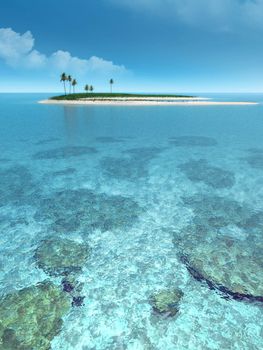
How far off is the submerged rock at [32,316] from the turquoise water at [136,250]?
0.16 feet

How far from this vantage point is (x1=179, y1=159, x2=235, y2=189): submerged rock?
19.6m

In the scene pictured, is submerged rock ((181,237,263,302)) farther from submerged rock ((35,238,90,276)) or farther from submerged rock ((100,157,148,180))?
submerged rock ((100,157,148,180))

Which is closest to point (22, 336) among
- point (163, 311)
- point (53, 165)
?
point (163, 311)

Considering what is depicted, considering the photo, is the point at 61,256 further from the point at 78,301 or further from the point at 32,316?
the point at 32,316

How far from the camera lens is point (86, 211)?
49.6ft

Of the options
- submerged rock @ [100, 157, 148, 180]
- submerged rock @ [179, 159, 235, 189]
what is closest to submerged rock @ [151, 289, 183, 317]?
submerged rock @ [179, 159, 235, 189]

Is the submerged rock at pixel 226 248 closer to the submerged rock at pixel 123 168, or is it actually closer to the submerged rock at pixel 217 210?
the submerged rock at pixel 217 210

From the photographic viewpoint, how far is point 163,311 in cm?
845

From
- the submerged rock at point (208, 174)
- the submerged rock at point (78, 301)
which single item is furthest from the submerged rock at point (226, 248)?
the submerged rock at point (78, 301)

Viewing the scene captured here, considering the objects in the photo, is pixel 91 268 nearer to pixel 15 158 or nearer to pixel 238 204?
pixel 238 204

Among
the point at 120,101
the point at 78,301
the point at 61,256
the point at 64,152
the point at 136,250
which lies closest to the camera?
the point at 78,301

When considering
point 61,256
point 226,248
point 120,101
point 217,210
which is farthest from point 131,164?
point 120,101

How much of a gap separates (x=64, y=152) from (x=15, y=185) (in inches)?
409

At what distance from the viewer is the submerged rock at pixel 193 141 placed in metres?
33.6
